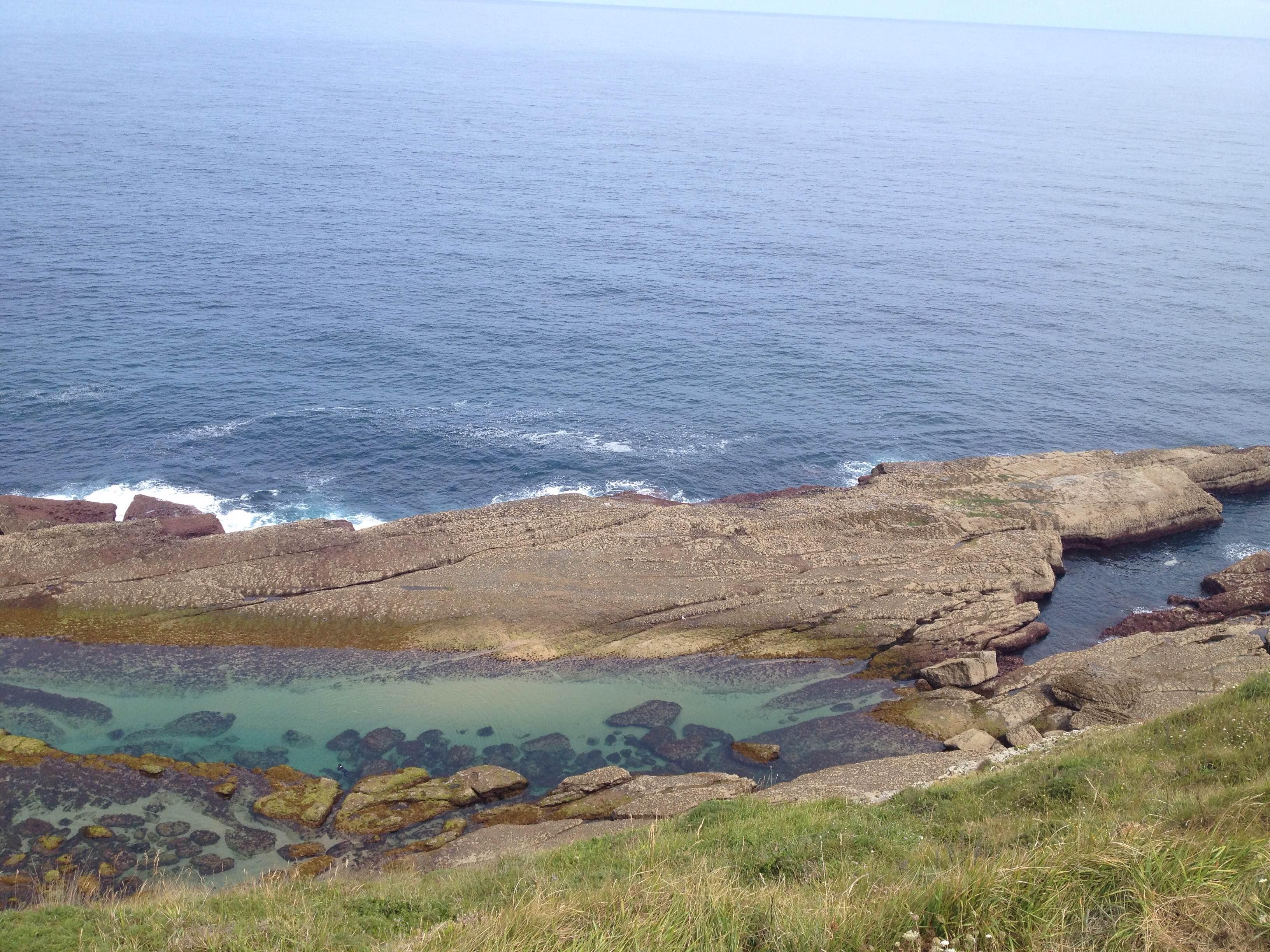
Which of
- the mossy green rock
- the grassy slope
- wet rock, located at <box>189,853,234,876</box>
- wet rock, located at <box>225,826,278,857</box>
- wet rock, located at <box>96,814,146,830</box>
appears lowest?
wet rock, located at <box>189,853,234,876</box>

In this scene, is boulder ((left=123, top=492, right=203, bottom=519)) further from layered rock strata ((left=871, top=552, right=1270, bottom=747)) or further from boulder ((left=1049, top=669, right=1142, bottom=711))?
boulder ((left=1049, top=669, right=1142, bottom=711))

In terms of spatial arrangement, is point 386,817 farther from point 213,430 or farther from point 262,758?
point 213,430

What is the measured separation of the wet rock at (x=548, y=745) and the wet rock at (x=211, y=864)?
12.4 m

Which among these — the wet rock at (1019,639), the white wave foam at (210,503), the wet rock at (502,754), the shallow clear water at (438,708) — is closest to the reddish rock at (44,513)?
the white wave foam at (210,503)

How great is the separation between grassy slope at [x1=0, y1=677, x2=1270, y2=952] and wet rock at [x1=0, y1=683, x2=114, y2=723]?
1617cm

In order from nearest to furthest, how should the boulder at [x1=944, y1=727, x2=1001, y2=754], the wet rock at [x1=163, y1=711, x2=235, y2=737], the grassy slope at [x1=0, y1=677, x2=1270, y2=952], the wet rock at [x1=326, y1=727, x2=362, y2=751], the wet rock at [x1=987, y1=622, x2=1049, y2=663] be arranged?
the grassy slope at [x1=0, y1=677, x2=1270, y2=952]
the boulder at [x1=944, y1=727, x2=1001, y2=754]
the wet rock at [x1=326, y1=727, x2=362, y2=751]
the wet rock at [x1=163, y1=711, x2=235, y2=737]
the wet rock at [x1=987, y1=622, x2=1049, y2=663]

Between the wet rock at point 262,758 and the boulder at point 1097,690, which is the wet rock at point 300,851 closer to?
the wet rock at point 262,758

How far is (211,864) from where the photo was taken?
35312mm

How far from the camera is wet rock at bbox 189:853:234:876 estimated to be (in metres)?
35.0

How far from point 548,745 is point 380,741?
286 inches

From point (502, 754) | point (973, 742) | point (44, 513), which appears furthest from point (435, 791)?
point (44, 513)

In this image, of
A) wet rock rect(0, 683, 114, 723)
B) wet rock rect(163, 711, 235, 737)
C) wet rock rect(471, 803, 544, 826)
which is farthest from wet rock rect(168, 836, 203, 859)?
wet rock rect(0, 683, 114, 723)

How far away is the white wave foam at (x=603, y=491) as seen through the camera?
6512 centimetres

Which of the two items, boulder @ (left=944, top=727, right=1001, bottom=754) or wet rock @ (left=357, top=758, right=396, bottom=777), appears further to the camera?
boulder @ (left=944, top=727, right=1001, bottom=754)
